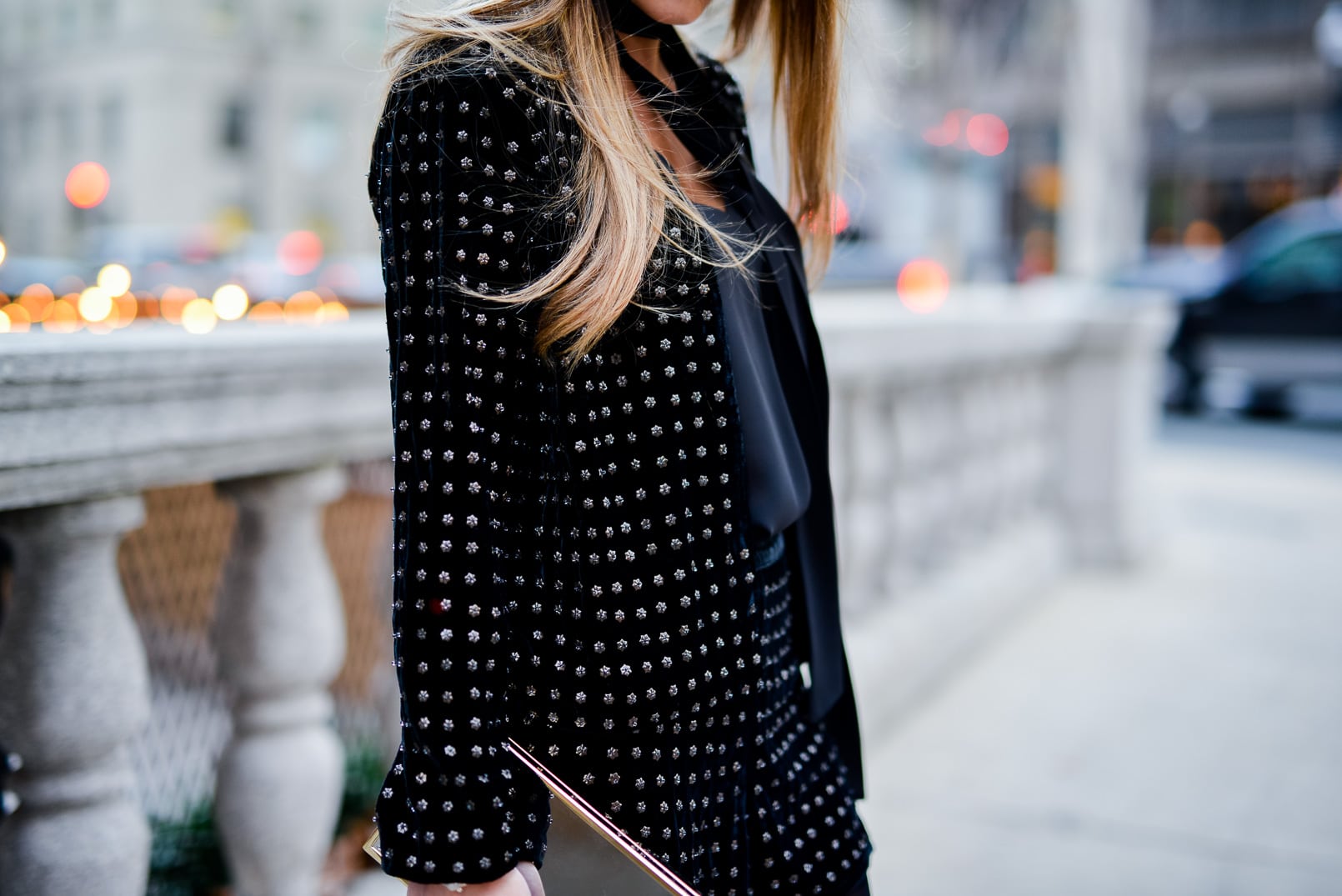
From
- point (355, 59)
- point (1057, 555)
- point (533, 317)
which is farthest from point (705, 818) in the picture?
point (1057, 555)

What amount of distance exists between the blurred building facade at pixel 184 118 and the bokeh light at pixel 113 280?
1.86m

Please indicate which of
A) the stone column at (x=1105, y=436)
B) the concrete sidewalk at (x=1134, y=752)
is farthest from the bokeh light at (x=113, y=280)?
the stone column at (x=1105, y=436)

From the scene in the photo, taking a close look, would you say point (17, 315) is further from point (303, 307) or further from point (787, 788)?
point (303, 307)

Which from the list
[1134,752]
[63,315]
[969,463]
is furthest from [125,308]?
[1134,752]

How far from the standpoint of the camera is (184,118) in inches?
627

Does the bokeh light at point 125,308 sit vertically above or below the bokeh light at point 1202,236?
below

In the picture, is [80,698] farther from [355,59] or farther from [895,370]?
[895,370]

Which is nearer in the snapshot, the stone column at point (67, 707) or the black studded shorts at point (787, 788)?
the black studded shorts at point (787, 788)

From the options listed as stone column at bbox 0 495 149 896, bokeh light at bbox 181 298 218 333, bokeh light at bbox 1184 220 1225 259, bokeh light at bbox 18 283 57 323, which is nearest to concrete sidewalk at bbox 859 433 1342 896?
stone column at bbox 0 495 149 896

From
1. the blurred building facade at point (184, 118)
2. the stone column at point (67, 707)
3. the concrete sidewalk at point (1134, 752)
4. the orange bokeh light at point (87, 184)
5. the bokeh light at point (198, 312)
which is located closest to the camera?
the stone column at point (67, 707)

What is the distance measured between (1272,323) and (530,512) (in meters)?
14.1

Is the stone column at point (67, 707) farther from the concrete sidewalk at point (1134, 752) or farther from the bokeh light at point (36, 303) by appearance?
the bokeh light at point (36, 303)

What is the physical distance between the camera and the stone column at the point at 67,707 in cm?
165

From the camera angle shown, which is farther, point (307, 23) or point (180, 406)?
point (307, 23)
